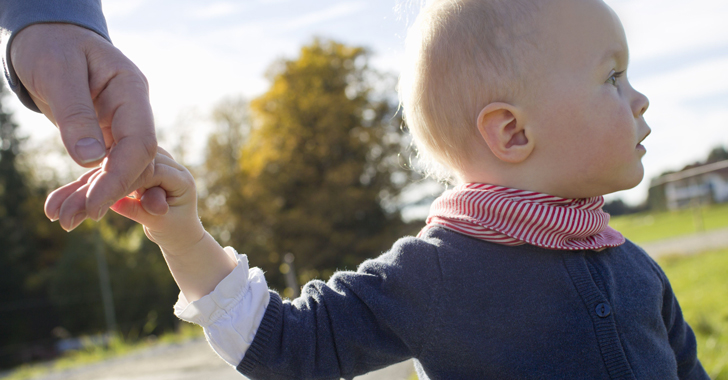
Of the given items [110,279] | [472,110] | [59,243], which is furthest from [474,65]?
[59,243]

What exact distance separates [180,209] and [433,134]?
0.64 meters

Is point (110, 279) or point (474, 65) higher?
point (474, 65)

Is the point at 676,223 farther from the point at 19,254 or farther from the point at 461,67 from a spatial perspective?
the point at 461,67

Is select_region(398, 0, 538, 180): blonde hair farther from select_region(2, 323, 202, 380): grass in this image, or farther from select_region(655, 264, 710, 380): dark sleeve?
select_region(2, 323, 202, 380): grass

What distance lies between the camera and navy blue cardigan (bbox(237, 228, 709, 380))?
114cm

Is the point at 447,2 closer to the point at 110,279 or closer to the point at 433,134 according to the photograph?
the point at 433,134

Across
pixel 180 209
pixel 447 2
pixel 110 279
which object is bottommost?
pixel 110 279

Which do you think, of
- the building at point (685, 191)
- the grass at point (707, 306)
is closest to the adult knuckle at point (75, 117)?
the grass at point (707, 306)

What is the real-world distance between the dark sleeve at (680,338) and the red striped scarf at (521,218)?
33 cm

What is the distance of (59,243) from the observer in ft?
68.4

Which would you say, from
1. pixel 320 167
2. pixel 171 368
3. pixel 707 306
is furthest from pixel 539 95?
pixel 320 167

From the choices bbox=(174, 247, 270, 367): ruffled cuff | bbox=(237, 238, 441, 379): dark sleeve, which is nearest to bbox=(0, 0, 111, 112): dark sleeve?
bbox=(174, 247, 270, 367): ruffled cuff

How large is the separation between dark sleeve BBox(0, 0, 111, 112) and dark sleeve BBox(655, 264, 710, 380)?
5.00 feet

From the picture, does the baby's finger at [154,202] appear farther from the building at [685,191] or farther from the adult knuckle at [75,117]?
the building at [685,191]
